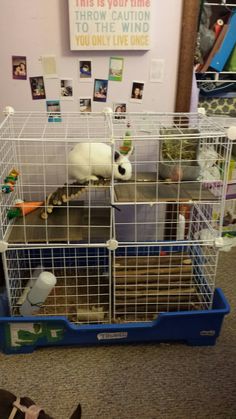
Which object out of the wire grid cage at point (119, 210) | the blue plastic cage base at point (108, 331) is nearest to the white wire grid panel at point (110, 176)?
the wire grid cage at point (119, 210)

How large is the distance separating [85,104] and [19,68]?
12.9 inches

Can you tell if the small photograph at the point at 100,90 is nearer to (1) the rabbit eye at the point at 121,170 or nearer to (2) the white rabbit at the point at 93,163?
(2) the white rabbit at the point at 93,163

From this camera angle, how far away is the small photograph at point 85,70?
66.2 inches

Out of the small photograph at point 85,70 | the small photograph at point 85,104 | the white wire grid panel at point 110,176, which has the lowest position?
the white wire grid panel at point 110,176

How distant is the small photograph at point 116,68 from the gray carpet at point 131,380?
3.83ft

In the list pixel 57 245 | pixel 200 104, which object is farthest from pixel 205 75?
pixel 57 245

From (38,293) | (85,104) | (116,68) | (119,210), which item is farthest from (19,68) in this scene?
(38,293)

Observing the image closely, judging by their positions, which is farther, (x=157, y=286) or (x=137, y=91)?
(x=137, y=91)

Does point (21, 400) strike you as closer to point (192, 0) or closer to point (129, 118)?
Answer: point (129, 118)

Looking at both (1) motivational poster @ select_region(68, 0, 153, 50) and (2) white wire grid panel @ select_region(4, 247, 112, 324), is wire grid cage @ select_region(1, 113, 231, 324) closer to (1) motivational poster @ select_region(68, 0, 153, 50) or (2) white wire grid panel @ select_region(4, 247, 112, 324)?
(2) white wire grid panel @ select_region(4, 247, 112, 324)

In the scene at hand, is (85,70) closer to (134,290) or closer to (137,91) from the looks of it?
(137,91)

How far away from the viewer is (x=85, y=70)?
1693mm

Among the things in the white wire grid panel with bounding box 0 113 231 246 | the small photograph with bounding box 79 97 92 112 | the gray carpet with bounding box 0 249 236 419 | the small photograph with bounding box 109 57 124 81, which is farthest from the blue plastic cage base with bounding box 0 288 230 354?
the small photograph with bounding box 109 57 124 81

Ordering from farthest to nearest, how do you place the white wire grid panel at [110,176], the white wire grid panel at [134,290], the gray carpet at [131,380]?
the white wire grid panel at [134,290] < the white wire grid panel at [110,176] < the gray carpet at [131,380]
